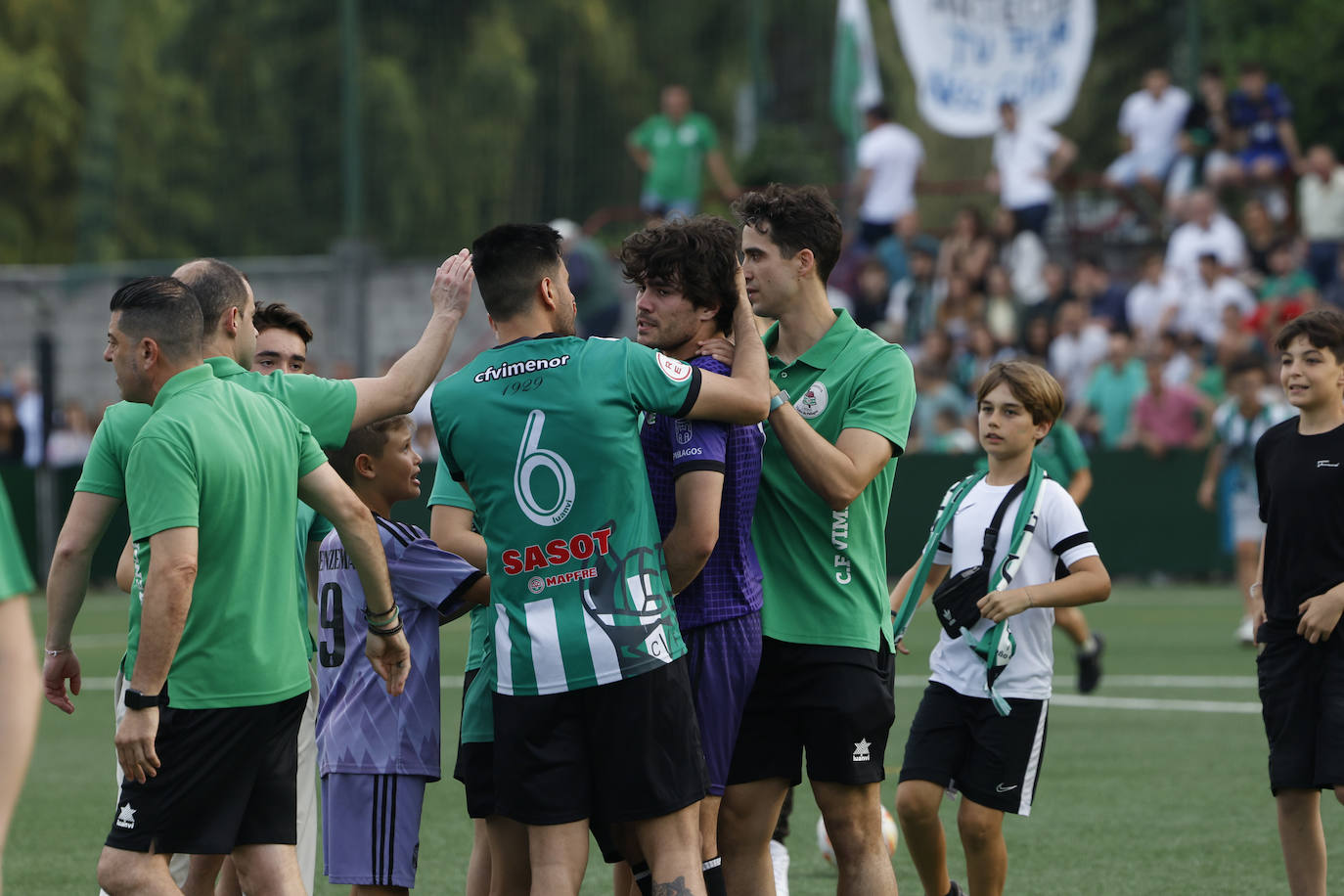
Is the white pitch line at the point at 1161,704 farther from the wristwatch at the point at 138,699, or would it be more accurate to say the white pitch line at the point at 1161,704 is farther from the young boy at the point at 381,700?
the wristwatch at the point at 138,699

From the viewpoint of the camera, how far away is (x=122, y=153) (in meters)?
40.9

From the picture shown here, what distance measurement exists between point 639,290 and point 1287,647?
265 cm

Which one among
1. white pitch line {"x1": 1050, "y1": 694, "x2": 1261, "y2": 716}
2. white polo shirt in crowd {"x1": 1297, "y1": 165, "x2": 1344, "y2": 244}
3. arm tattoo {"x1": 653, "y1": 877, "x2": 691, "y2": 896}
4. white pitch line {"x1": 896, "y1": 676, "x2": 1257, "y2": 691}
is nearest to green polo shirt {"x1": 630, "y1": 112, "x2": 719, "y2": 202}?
white polo shirt in crowd {"x1": 1297, "y1": 165, "x2": 1344, "y2": 244}

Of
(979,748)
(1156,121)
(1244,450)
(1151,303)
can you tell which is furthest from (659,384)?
(1156,121)

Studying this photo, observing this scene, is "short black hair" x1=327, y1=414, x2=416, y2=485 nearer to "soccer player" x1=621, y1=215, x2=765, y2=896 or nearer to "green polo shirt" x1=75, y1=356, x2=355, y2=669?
"green polo shirt" x1=75, y1=356, x2=355, y2=669

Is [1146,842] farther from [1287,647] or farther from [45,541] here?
[45,541]

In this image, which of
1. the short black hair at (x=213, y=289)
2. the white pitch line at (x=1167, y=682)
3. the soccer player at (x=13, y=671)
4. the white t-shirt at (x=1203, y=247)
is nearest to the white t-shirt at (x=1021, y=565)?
the short black hair at (x=213, y=289)

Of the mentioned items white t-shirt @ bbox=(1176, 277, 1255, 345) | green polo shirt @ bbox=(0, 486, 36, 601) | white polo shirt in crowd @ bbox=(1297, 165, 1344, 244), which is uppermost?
white polo shirt in crowd @ bbox=(1297, 165, 1344, 244)

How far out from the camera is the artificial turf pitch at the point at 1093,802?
741 centimetres

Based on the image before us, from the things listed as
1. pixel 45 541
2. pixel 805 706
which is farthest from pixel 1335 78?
pixel 805 706

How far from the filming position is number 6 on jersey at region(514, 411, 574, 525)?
488 cm

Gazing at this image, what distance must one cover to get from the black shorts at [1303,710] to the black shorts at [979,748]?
780mm

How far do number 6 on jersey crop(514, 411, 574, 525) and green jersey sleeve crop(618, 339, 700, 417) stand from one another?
26 centimetres

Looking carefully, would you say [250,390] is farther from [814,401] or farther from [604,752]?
[814,401]
